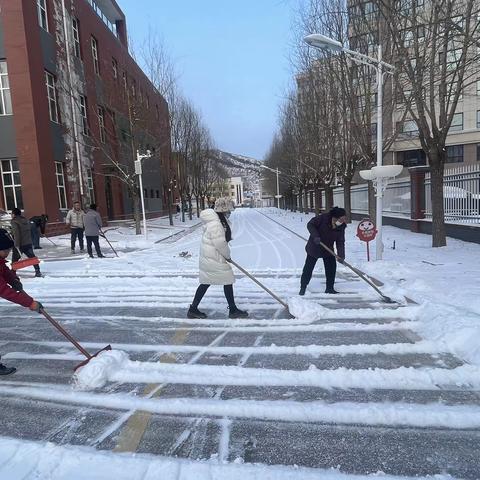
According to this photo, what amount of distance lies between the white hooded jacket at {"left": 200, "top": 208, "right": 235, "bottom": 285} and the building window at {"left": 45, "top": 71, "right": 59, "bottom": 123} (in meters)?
19.0

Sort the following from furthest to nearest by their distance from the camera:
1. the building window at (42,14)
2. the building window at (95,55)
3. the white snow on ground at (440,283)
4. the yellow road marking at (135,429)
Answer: the building window at (95,55) → the building window at (42,14) → the white snow on ground at (440,283) → the yellow road marking at (135,429)

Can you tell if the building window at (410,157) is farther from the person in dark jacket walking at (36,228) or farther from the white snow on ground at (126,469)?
the white snow on ground at (126,469)

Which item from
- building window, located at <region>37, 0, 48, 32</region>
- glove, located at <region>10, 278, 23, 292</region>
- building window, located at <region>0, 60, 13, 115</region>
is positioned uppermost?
building window, located at <region>37, 0, 48, 32</region>

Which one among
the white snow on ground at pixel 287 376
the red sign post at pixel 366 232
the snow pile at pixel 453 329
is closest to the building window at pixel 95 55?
the red sign post at pixel 366 232

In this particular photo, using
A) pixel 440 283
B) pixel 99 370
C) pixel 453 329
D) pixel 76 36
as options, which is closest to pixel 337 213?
pixel 440 283

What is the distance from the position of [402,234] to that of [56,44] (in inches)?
813

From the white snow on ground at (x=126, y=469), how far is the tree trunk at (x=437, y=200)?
1061 centimetres

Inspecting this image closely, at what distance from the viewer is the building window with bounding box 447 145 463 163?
47219mm

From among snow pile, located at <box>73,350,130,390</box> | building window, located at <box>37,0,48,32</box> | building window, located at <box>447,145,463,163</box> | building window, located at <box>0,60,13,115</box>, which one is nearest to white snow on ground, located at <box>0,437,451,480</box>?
snow pile, located at <box>73,350,130,390</box>

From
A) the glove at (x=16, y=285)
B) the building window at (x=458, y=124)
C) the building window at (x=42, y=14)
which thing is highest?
the building window at (x=42, y=14)

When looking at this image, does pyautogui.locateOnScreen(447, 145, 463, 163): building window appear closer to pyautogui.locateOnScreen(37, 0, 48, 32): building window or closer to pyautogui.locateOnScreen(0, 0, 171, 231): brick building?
pyautogui.locateOnScreen(0, 0, 171, 231): brick building

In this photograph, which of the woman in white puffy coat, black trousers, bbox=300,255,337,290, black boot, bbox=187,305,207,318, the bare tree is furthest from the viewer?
the bare tree

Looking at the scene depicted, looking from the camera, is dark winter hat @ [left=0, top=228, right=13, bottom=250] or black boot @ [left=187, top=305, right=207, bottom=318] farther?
black boot @ [left=187, top=305, right=207, bottom=318]

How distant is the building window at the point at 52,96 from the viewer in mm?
21125
